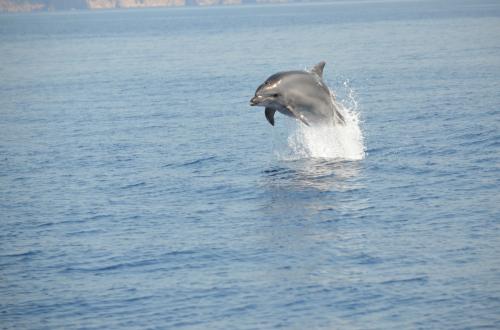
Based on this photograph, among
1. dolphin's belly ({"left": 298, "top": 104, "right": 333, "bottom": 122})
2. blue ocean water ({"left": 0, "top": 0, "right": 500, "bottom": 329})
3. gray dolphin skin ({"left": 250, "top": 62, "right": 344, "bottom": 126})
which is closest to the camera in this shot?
blue ocean water ({"left": 0, "top": 0, "right": 500, "bottom": 329})

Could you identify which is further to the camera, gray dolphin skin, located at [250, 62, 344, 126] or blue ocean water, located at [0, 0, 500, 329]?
gray dolphin skin, located at [250, 62, 344, 126]

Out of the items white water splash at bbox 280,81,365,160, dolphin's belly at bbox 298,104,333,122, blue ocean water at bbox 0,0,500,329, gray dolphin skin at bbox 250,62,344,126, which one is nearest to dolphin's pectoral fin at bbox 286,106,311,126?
gray dolphin skin at bbox 250,62,344,126

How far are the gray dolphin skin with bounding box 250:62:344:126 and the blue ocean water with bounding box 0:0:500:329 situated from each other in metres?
2.23

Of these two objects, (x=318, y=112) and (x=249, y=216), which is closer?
(x=249, y=216)

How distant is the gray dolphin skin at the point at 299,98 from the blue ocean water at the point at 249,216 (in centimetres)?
223

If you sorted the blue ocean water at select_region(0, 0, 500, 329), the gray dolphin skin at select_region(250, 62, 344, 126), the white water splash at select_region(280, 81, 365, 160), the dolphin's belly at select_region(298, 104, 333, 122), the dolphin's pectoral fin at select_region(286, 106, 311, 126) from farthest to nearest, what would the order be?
the white water splash at select_region(280, 81, 365, 160), the dolphin's belly at select_region(298, 104, 333, 122), the dolphin's pectoral fin at select_region(286, 106, 311, 126), the gray dolphin skin at select_region(250, 62, 344, 126), the blue ocean water at select_region(0, 0, 500, 329)

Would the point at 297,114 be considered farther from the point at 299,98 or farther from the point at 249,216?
the point at 249,216

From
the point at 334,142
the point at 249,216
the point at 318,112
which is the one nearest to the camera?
the point at 249,216

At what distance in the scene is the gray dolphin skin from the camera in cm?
3244

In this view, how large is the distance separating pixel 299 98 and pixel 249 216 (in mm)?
6453

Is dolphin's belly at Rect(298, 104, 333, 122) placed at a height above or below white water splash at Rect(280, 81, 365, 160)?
above

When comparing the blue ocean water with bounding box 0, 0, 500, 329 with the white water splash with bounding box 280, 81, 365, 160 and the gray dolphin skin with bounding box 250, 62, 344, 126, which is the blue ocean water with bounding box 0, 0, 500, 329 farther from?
the gray dolphin skin with bounding box 250, 62, 344, 126

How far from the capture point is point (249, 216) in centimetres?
2875

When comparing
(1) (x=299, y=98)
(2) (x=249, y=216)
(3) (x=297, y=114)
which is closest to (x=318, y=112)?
(3) (x=297, y=114)
